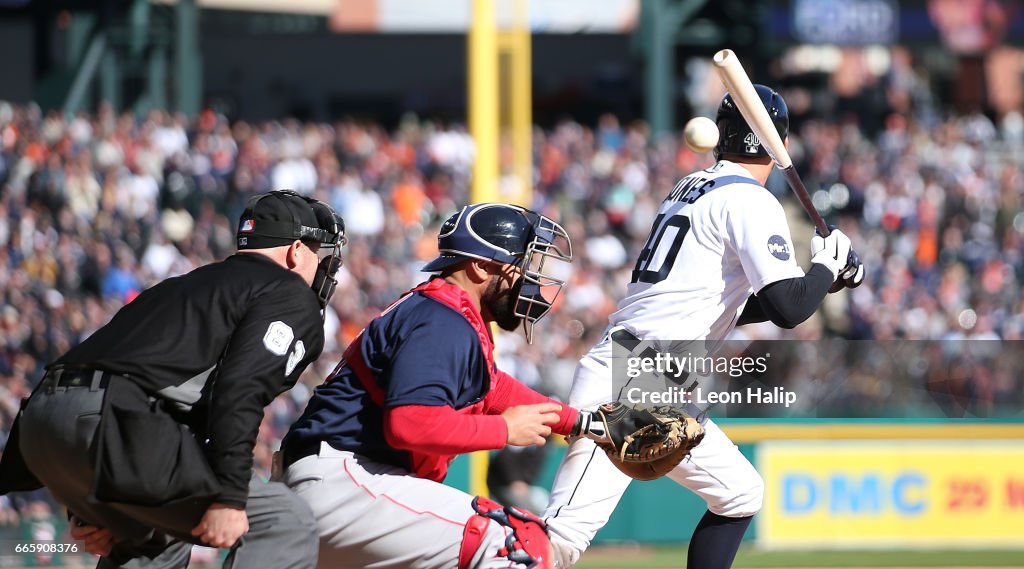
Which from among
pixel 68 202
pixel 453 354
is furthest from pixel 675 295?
pixel 68 202

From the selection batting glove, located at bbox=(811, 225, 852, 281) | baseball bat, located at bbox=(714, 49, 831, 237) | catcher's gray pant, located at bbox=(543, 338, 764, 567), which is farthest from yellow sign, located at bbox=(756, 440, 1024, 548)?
baseball bat, located at bbox=(714, 49, 831, 237)

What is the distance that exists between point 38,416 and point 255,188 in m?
12.5

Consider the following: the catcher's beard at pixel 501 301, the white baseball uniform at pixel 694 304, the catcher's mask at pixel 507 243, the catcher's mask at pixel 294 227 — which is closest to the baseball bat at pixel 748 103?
the white baseball uniform at pixel 694 304

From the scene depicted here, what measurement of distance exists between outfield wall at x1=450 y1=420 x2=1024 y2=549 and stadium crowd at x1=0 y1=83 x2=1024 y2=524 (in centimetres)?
227

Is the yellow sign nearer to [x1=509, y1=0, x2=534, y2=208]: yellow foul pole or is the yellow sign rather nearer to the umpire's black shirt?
[x1=509, y1=0, x2=534, y2=208]: yellow foul pole

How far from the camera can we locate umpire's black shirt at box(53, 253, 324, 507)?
13.2ft

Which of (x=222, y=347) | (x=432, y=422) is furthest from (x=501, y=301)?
(x=222, y=347)

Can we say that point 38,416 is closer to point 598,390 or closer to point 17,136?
point 598,390

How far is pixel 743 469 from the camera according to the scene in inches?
216

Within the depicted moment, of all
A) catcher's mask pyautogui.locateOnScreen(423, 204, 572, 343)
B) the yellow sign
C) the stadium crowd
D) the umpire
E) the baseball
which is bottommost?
the yellow sign

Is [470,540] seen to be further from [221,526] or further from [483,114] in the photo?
[483,114]

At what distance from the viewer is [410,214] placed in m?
16.6

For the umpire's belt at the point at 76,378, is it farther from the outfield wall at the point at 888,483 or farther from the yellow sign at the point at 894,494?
the yellow sign at the point at 894,494

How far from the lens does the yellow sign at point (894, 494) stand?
35.2ft
